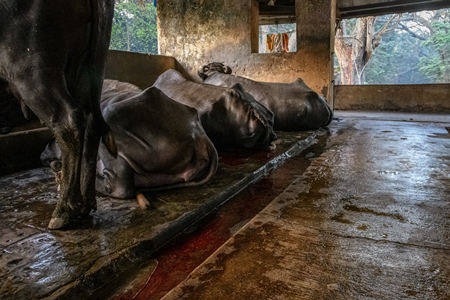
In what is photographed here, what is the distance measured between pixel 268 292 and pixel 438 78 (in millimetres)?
25434

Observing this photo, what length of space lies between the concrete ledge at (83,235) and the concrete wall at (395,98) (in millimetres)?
7568

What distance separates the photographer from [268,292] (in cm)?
121

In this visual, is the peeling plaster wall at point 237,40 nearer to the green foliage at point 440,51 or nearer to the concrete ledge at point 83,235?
the concrete ledge at point 83,235

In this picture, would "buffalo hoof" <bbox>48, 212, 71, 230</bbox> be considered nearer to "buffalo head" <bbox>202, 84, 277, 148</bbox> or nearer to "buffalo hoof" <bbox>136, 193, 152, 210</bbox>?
"buffalo hoof" <bbox>136, 193, 152, 210</bbox>

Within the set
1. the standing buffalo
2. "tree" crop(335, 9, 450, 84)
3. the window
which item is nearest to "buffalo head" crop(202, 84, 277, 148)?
the standing buffalo

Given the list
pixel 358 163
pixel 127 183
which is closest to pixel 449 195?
pixel 358 163

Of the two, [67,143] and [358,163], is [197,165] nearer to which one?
[67,143]

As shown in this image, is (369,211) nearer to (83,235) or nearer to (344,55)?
(83,235)

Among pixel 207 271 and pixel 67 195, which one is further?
pixel 67 195

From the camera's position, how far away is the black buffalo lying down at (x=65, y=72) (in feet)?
4.73

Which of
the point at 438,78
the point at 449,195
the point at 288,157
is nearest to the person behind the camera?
the point at 449,195

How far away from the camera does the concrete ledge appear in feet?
4.04

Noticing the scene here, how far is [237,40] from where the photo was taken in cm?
718

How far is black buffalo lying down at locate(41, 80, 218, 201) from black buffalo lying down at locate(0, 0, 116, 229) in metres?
0.26
